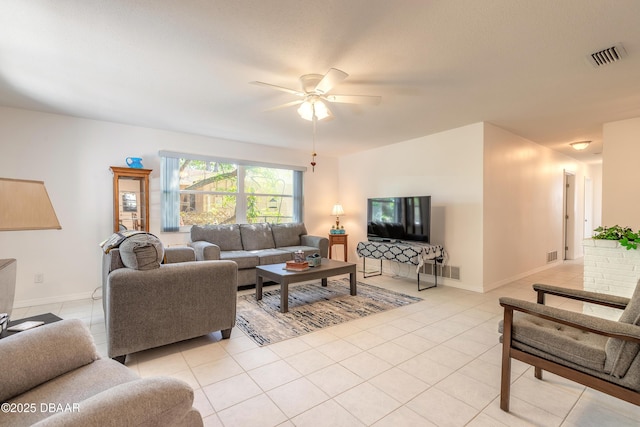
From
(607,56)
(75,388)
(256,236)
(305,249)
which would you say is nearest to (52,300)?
(256,236)

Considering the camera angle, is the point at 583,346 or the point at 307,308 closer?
the point at 583,346

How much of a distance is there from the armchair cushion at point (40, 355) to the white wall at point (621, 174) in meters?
5.52

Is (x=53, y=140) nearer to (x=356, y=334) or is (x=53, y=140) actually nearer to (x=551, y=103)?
(x=356, y=334)

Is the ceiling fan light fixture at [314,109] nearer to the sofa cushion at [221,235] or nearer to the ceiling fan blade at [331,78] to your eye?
the ceiling fan blade at [331,78]

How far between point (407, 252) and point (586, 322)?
8.96 feet

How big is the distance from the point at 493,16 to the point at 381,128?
243 cm

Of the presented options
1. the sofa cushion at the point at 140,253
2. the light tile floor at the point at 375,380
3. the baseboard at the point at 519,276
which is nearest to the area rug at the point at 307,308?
the light tile floor at the point at 375,380

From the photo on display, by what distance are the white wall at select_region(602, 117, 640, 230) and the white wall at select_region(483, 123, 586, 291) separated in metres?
1.01

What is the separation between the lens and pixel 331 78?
2.21 meters

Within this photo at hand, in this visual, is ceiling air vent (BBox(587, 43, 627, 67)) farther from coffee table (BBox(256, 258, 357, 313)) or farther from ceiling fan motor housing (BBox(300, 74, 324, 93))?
coffee table (BBox(256, 258, 357, 313))

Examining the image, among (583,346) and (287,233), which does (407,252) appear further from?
(583,346)

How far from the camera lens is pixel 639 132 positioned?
362 cm

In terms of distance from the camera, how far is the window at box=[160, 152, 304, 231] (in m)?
4.42

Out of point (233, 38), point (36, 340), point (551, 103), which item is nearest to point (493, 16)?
point (233, 38)
